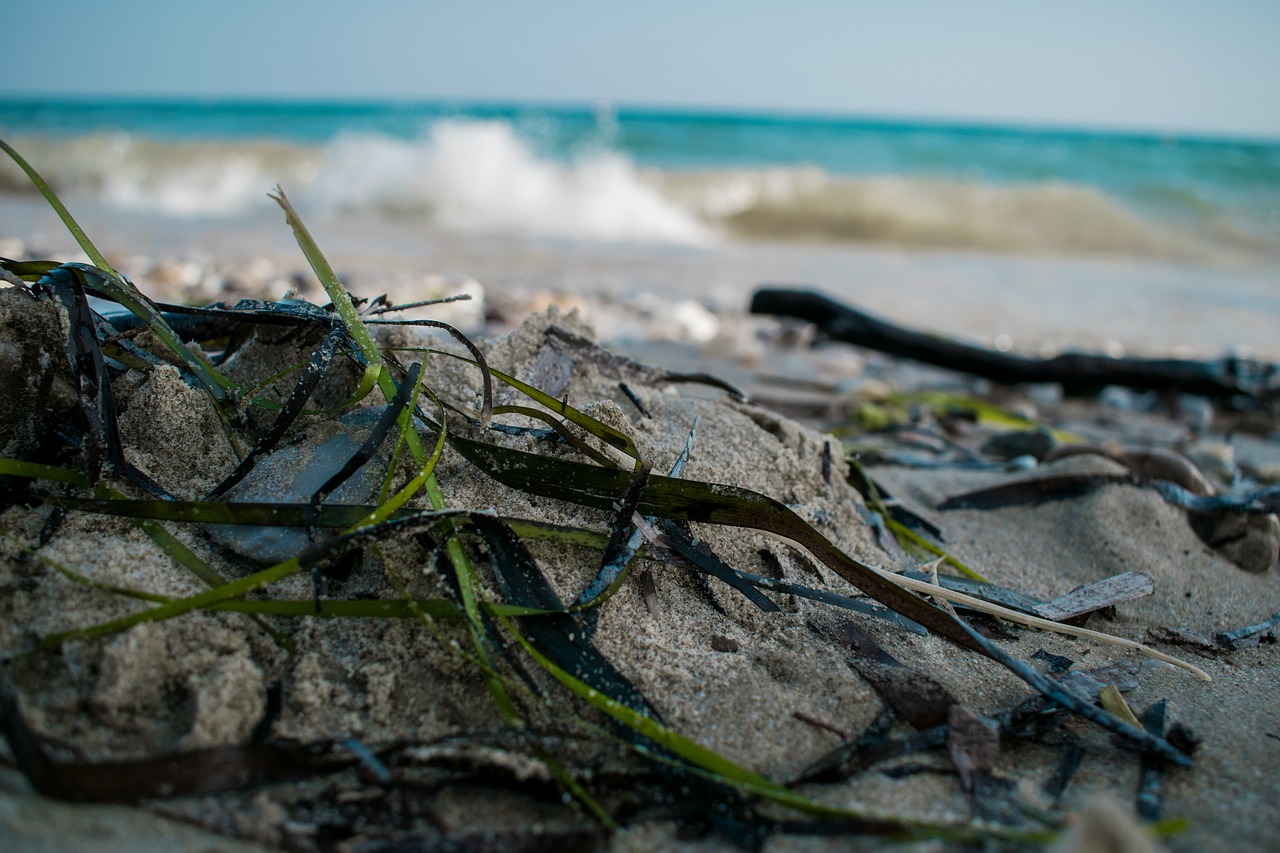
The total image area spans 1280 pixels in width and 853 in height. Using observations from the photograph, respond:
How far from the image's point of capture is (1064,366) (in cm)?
414

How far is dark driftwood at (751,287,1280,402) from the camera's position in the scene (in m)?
4.10

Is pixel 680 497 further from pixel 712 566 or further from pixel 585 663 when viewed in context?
pixel 585 663

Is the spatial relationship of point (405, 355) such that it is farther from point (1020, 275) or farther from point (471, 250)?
point (1020, 275)

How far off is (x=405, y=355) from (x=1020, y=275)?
25.0ft

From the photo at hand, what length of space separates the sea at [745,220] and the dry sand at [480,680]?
448 cm

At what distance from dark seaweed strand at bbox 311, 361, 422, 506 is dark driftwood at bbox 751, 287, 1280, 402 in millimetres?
3335

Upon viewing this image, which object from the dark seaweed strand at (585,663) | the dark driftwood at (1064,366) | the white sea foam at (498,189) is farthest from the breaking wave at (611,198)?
the dark seaweed strand at (585,663)

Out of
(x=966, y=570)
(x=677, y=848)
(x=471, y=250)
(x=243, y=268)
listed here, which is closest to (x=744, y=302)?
(x=471, y=250)

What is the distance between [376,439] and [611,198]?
37.5 ft

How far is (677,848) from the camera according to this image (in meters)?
1.07

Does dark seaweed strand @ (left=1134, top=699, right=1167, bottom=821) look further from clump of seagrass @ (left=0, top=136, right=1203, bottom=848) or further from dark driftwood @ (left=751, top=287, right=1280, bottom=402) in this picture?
dark driftwood @ (left=751, top=287, right=1280, bottom=402)

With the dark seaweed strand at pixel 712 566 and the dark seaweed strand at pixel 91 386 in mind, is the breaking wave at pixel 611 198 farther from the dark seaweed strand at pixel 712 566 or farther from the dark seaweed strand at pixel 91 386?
the dark seaweed strand at pixel 712 566

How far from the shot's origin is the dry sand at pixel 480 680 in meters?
1.07

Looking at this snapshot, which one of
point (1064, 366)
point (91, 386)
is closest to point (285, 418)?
point (91, 386)
